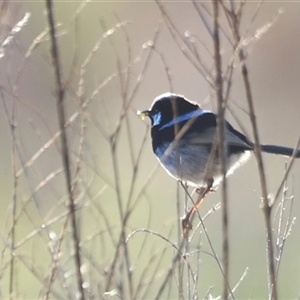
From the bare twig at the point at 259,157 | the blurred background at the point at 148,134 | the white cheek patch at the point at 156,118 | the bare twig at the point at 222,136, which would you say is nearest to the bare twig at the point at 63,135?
the bare twig at the point at 222,136

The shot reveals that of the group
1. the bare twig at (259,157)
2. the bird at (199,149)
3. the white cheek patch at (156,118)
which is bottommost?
the bare twig at (259,157)

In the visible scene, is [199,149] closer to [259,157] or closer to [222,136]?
[259,157]

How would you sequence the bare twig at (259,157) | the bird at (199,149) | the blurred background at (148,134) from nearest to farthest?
1. the bare twig at (259,157)
2. the bird at (199,149)
3. the blurred background at (148,134)

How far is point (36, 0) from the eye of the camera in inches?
551

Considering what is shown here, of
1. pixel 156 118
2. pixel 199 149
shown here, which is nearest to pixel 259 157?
pixel 199 149

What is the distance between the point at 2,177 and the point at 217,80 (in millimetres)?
9325

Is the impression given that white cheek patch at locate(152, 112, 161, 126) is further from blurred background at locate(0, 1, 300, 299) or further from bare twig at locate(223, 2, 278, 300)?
bare twig at locate(223, 2, 278, 300)

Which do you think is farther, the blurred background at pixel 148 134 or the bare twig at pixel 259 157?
the blurred background at pixel 148 134

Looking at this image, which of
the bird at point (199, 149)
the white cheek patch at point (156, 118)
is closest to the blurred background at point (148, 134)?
the white cheek patch at point (156, 118)

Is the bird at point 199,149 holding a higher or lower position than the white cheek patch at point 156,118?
lower

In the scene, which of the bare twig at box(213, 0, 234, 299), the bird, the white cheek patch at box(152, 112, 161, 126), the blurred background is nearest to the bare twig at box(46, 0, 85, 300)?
the bare twig at box(213, 0, 234, 299)

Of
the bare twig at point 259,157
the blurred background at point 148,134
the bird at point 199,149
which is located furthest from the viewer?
the blurred background at point 148,134

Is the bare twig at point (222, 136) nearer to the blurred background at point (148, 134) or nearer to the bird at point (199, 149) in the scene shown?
the bird at point (199, 149)

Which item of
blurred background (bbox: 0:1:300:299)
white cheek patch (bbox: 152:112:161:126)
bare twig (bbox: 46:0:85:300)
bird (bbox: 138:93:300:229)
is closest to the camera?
bare twig (bbox: 46:0:85:300)
